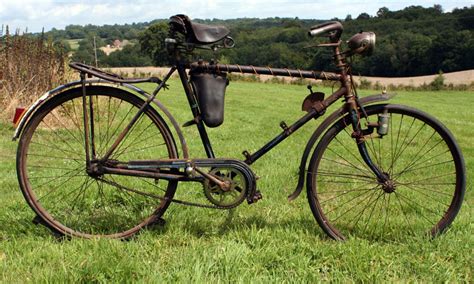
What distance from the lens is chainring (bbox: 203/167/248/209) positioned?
129 inches

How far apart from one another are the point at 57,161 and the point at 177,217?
10.2 feet

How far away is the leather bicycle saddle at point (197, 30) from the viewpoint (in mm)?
3121

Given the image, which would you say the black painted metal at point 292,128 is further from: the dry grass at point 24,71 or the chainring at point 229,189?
the dry grass at point 24,71

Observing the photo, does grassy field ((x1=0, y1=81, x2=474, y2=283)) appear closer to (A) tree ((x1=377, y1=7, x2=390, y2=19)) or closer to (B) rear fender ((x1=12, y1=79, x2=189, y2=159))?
(B) rear fender ((x1=12, y1=79, x2=189, y2=159))

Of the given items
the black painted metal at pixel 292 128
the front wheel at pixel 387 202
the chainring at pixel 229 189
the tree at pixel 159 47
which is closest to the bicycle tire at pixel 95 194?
the chainring at pixel 229 189

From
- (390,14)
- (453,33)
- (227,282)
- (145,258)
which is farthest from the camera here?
(390,14)

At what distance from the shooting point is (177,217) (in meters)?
3.68

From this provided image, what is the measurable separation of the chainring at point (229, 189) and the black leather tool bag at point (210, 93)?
0.36 m

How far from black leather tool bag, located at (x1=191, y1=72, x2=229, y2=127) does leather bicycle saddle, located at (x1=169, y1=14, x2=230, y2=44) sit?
253 mm

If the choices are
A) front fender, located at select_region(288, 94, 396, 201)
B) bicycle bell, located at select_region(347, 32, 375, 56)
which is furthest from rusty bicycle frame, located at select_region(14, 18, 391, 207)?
bicycle bell, located at select_region(347, 32, 375, 56)

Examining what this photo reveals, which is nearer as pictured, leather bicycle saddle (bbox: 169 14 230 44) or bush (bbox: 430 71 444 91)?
leather bicycle saddle (bbox: 169 14 230 44)

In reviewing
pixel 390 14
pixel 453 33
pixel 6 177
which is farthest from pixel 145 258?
pixel 390 14

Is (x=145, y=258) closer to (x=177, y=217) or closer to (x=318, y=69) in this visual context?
(x=177, y=217)

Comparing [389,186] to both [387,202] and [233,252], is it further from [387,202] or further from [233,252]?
[233,252]
